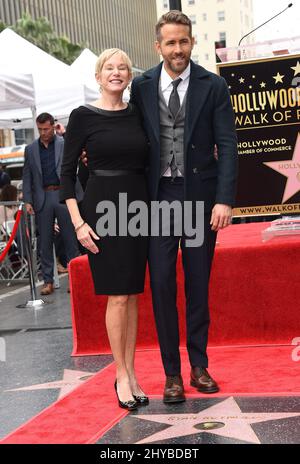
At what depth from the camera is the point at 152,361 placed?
5.46 metres

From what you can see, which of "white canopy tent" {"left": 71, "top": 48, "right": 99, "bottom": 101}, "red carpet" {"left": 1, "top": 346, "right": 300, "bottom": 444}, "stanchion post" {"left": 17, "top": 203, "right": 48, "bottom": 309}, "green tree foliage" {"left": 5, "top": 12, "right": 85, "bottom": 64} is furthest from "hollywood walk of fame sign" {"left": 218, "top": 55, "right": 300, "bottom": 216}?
Result: "green tree foliage" {"left": 5, "top": 12, "right": 85, "bottom": 64}

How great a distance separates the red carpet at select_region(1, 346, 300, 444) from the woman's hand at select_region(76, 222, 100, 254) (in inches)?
32.5

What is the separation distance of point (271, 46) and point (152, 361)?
238 cm

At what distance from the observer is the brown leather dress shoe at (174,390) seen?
171 inches

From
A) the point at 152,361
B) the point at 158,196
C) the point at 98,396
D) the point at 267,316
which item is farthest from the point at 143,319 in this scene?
the point at 158,196

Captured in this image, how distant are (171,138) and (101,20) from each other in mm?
92194

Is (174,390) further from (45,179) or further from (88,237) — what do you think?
(45,179)

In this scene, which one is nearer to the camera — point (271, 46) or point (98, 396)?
point (98, 396)

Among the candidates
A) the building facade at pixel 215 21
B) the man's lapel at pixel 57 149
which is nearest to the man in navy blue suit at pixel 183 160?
the man's lapel at pixel 57 149

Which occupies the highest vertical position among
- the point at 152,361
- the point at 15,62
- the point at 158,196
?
the point at 15,62

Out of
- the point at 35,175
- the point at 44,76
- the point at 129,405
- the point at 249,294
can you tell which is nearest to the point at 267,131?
the point at 249,294

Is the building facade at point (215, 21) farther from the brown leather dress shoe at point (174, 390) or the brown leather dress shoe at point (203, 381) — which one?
the brown leather dress shoe at point (174, 390)
